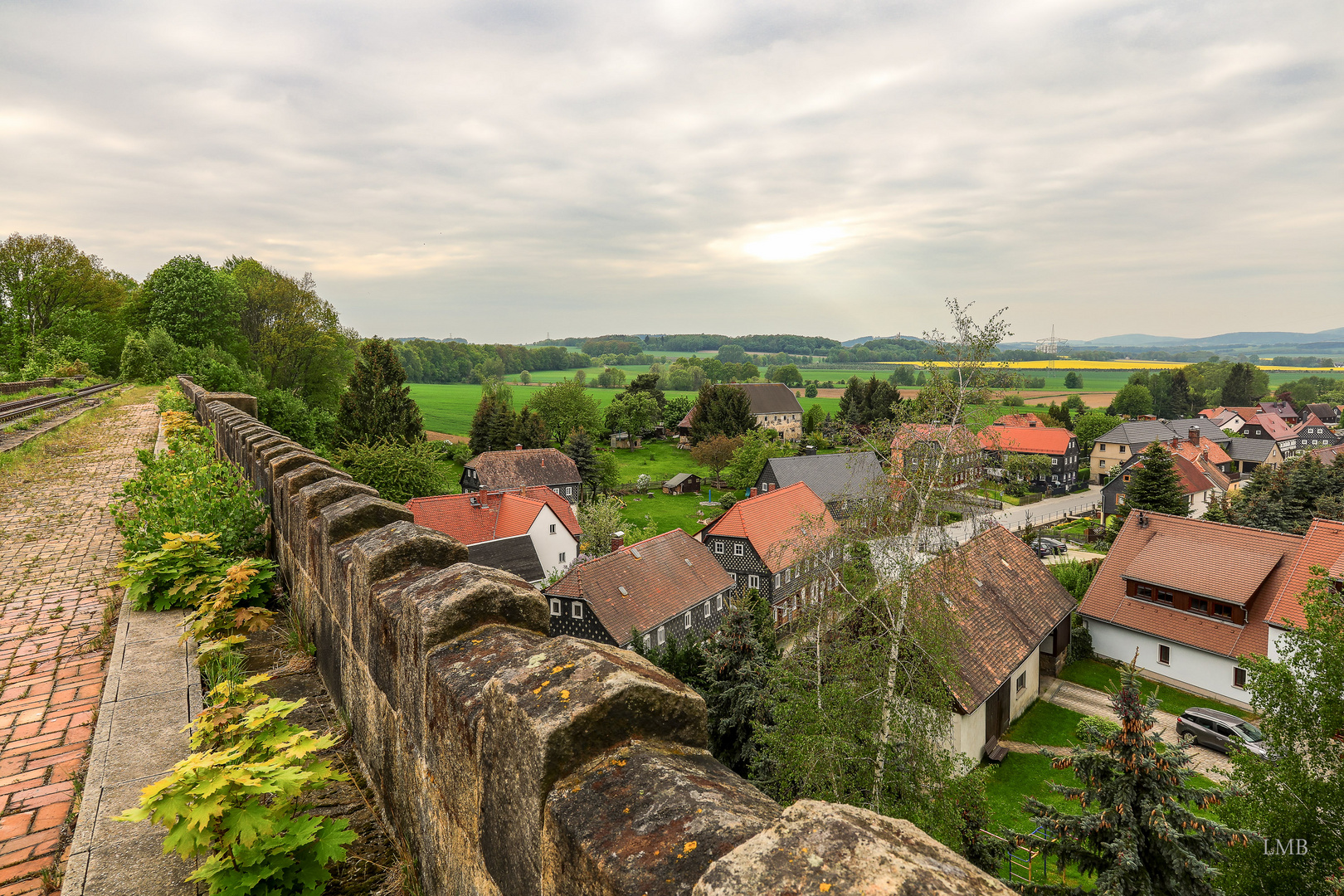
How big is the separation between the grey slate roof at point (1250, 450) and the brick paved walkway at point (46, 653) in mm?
90622

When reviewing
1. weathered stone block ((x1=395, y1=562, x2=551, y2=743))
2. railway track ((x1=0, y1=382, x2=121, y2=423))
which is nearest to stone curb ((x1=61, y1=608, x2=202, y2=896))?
weathered stone block ((x1=395, y1=562, x2=551, y2=743))

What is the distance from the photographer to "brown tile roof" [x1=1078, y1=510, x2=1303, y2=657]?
22.7 m

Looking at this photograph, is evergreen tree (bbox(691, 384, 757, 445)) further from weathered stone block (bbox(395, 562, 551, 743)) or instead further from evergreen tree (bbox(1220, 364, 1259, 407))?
evergreen tree (bbox(1220, 364, 1259, 407))

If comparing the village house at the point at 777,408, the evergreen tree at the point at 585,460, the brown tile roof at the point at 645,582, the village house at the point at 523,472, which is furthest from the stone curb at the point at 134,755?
the village house at the point at 777,408

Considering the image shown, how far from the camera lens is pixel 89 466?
1381cm

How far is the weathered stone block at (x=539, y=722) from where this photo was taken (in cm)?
188

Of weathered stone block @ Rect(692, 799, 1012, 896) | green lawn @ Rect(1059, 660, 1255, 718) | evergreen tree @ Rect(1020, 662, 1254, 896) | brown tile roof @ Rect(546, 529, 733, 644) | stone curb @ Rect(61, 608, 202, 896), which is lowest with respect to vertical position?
green lawn @ Rect(1059, 660, 1255, 718)

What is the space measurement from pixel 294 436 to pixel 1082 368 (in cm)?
20599

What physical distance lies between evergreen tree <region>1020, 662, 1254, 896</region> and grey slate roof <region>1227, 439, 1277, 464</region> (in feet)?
257

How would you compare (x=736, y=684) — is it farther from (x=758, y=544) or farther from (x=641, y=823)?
(x=758, y=544)

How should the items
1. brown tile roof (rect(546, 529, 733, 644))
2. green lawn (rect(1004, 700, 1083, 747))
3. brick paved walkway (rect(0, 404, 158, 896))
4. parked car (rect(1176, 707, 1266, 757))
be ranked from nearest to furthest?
brick paved walkway (rect(0, 404, 158, 896))
parked car (rect(1176, 707, 1266, 757))
green lawn (rect(1004, 700, 1083, 747))
brown tile roof (rect(546, 529, 733, 644))

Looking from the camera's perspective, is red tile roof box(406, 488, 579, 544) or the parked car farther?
red tile roof box(406, 488, 579, 544)

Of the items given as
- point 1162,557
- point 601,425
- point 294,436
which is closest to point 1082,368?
point 601,425

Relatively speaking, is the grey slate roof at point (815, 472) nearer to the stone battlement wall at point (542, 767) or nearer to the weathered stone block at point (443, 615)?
the stone battlement wall at point (542, 767)
